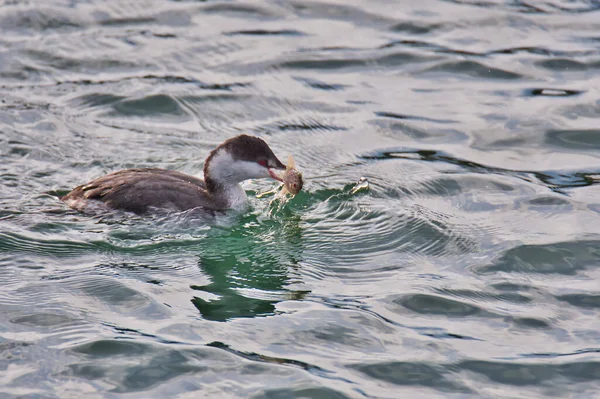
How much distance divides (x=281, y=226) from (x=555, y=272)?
264 cm

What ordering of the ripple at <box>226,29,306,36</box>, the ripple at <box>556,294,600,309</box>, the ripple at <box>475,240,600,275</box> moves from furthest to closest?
the ripple at <box>226,29,306,36</box> < the ripple at <box>475,240,600,275</box> < the ripple at <box>556,294,600,309</box>

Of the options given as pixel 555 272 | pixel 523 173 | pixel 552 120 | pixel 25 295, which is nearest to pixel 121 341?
pixel 25 295

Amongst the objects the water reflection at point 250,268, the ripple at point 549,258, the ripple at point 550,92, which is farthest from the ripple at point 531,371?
the ripple at point 550,92

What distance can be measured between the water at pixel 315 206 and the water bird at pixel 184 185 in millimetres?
183

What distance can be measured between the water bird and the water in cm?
18

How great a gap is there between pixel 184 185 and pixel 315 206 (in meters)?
1.37

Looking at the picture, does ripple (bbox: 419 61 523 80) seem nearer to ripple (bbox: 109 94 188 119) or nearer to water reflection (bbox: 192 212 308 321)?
ripple (bbox: 109 94 188 119)

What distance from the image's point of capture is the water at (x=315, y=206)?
7.13 meters

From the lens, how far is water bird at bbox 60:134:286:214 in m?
9.19

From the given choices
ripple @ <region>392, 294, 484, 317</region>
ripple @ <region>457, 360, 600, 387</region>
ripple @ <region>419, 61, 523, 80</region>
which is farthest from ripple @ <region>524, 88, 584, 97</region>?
ripple @ <region>457, 360, 600, 387</region>

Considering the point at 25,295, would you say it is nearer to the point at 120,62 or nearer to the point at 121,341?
the point at 121,341

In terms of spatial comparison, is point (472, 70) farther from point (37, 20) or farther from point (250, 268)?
point (37, 20)

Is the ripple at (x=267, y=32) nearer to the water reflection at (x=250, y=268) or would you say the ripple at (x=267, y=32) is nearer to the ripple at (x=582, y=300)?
the water reflection at (x=250, y=268)

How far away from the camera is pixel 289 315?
25.3 feet
